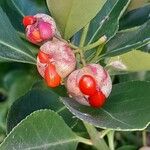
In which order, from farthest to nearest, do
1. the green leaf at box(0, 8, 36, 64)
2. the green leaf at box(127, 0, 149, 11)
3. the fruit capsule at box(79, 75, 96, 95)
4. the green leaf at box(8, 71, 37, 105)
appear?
the green leaf at box(8, 71, 37, 105) → the green leaf at box(127, 0, 149, 11) → the green leaf at box(0, 8, 36, 64) → the fruit capsule at box(79, 75, 96, 95)

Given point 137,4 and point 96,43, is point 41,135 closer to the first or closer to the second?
point 96,43

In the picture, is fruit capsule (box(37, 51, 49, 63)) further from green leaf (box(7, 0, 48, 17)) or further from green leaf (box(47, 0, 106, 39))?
green leaf (box(7, 0, 48, 17))

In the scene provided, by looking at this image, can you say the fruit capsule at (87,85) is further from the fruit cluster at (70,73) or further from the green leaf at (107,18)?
the green leaf at (107,18)

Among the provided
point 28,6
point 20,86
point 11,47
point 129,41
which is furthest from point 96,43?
point 20,86

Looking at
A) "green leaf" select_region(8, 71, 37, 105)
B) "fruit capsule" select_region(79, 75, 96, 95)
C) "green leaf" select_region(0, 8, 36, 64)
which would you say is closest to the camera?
"fruit capsule" select_region(79, 75, 96, 95)

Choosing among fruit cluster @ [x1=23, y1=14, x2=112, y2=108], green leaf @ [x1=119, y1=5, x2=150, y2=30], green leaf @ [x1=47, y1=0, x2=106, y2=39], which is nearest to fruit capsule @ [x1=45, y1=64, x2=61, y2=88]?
fruit cluster @ [x1=23, y1=14, x2=112, y2=108]

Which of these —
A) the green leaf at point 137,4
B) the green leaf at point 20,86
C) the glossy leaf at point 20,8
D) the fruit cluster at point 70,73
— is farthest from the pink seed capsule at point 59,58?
the green leaf at point 20,86

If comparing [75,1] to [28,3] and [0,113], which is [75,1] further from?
[0,113]
